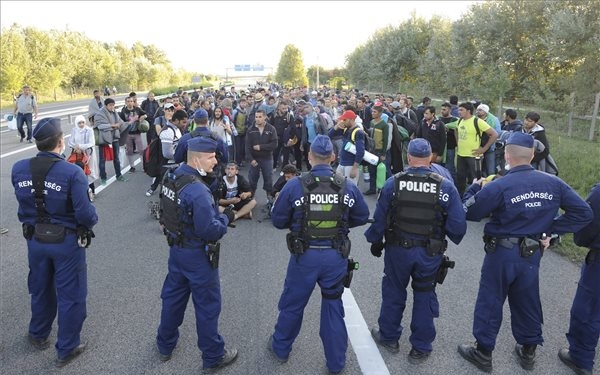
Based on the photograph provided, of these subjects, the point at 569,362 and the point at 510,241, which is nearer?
the point at 510,241

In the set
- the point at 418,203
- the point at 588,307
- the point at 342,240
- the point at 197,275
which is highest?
the point at 418,203

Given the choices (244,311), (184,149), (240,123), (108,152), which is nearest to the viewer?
(244,311)

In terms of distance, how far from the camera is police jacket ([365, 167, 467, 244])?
3.69m

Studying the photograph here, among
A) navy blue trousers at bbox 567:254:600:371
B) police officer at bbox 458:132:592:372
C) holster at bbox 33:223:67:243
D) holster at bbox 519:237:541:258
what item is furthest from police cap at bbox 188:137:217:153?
navy blue trousers at bbox 567:254:600:371

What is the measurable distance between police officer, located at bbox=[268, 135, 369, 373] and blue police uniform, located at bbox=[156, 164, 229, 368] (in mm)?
567

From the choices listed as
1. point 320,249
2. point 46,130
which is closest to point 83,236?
point 46,130

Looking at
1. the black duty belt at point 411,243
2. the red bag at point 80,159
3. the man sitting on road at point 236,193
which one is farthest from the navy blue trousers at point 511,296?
the red bag at point 80,159

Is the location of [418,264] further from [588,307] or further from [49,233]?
[49,233]

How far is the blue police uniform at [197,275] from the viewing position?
3.49m

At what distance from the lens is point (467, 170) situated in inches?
339

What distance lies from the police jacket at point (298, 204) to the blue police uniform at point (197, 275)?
1.64 feet

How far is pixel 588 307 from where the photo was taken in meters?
3.73

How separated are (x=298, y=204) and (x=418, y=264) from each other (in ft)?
3.89

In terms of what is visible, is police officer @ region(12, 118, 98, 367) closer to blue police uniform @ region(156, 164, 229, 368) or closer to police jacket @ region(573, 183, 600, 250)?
blue police uniform @ region(156, 164, 229, 368)
